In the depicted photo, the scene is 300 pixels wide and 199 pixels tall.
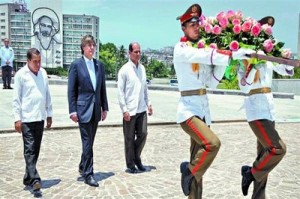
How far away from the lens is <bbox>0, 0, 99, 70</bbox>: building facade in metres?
92.1

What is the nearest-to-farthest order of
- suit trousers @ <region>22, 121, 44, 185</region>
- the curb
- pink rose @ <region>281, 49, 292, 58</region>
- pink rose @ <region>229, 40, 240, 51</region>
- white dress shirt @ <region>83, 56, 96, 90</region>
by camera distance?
1. pink rose @ <region>229, 40, 240, 51</region>
2. pink rose @ <region>281, 49, 292, 58</region>
3. suit trousers @ <region>22, 121, 44, 185</region>
4. white dress shirt @ <region>83, 56, 96, 90</region>
5. the curb

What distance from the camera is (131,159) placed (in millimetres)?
5875

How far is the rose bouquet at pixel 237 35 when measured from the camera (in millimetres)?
3916

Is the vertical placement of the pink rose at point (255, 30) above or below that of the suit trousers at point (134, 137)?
above

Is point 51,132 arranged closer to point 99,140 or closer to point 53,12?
point 99,140

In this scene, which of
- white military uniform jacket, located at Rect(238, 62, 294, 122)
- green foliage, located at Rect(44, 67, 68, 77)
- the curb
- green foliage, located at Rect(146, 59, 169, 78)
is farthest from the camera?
green foliage, located at Rect(146, 59, 169, 78)

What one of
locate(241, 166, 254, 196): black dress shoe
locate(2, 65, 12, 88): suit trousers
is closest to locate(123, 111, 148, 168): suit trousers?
locate(241, 166, 254, 196): black dress shoe

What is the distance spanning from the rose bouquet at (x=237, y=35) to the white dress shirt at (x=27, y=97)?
7.48 feet

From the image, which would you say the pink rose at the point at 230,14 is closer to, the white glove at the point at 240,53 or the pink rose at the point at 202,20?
the pink rose at the point at 202,20

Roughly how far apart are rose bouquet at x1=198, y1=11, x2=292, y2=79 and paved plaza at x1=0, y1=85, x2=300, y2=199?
1.12 meters

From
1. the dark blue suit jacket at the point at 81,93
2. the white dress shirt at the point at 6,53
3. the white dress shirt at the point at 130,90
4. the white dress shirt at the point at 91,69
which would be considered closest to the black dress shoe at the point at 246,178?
the white dress shirt at the point at 130,90

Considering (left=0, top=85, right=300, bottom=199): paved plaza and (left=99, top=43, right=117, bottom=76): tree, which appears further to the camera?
(left=99, top=43, right=117, bottom=76): tree

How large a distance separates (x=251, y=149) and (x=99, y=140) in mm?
3164

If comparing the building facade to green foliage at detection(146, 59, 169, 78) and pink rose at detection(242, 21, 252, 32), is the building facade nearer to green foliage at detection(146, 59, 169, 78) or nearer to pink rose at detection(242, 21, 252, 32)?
green foliage at detection(146, 59, 169, 78)
